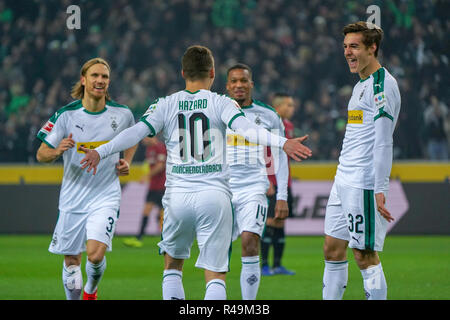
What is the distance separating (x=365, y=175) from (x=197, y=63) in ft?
4.94

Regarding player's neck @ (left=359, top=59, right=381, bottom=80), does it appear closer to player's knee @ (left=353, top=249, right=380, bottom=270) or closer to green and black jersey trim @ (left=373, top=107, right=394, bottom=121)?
green and black jersey trim @ (left=373, top=107, right=394, bottom=121)

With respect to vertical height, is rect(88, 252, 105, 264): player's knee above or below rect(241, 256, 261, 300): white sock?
above

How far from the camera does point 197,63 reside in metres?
5.30

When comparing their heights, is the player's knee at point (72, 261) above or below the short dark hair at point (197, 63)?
below

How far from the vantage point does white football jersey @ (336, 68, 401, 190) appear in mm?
5371

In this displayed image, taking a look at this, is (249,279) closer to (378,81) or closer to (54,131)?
(54,131)

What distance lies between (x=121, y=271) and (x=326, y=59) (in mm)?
8734

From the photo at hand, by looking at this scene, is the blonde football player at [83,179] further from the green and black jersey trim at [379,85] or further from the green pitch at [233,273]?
the green and black jersey trim at [379,85]

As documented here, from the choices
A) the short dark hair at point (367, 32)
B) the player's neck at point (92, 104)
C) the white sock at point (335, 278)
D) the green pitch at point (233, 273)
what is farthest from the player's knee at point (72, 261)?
A: the short dark hair at point (367, 32)

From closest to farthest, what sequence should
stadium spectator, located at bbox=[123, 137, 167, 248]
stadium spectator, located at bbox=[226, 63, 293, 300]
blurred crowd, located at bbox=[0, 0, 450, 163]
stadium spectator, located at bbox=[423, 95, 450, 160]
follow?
stadium spectator, located at bbox=[226, 63, 293, 300] < stadium spectator, located at bbox=[123, 137, 167, 248] < stadium spectator, located at bbox=[423, 95, 450, 160] < blurred crowd, located at bbox=[0, 0, 450, 163]

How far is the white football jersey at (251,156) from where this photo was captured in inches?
288

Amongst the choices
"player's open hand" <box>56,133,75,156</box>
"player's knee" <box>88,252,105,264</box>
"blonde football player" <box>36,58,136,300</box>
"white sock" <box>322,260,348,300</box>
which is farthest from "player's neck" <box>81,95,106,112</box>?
"white sock" <box>322,260,348,300</box>

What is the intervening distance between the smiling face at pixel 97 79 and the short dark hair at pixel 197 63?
58.3 inches

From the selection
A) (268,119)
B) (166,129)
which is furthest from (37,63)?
(166,129)
